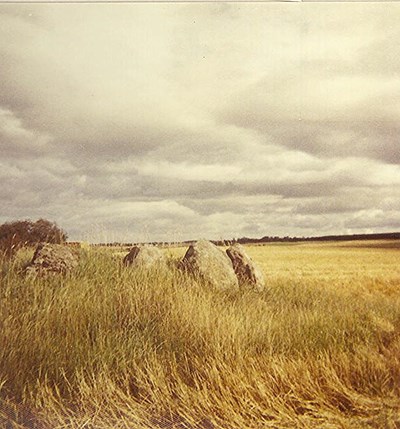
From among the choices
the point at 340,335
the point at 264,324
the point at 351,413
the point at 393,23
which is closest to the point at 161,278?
the point at 264,324

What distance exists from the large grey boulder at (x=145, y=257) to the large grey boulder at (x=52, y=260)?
0.84 metres

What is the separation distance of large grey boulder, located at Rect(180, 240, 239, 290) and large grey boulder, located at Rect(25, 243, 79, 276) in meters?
1.77

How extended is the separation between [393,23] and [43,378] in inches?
178

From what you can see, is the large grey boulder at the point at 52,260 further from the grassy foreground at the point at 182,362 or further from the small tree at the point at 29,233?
the grassy foreground at the point at 182,362

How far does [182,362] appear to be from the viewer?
441cm

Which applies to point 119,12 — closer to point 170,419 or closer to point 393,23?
point 393,23

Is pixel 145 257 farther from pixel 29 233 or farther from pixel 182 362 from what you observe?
pixel 182 362

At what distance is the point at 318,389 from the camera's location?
3.84 m

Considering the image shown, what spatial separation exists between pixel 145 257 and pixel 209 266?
1030 mm

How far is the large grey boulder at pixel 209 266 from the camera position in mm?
7637

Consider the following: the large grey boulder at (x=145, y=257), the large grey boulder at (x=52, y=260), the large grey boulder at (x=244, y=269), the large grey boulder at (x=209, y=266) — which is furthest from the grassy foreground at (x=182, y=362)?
the large grey boulder at (x=244, y=269)

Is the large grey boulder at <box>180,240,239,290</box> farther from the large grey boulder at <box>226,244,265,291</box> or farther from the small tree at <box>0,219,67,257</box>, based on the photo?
the small tree at <box>0,219,67,257</box>

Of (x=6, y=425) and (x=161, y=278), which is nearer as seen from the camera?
(x=6, y=425)

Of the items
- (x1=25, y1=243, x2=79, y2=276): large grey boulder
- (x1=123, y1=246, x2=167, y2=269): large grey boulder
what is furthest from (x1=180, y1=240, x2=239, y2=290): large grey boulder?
(x1=25, y1=243, x2=79, y2=276): large grey boulder
